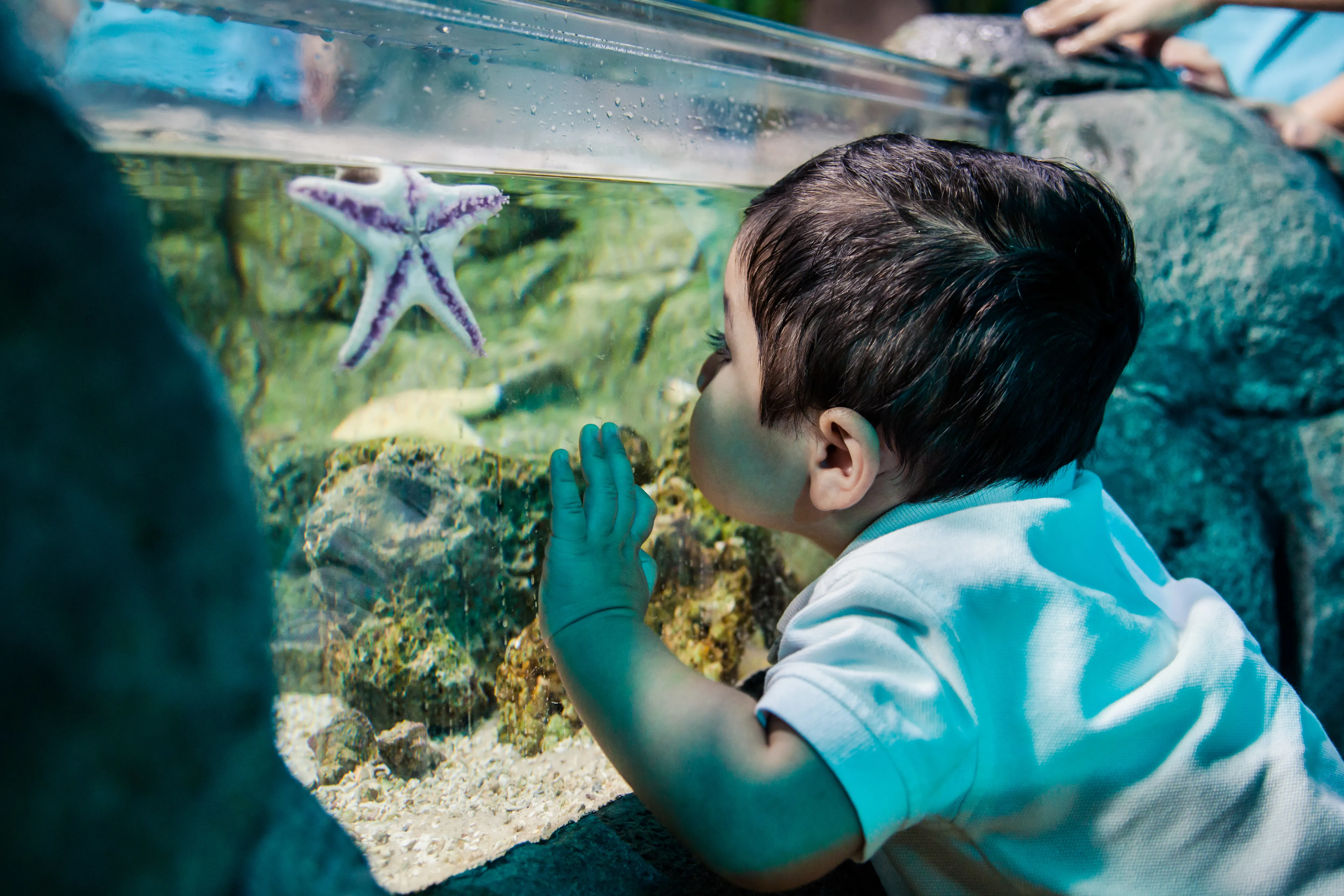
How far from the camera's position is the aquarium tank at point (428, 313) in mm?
1230

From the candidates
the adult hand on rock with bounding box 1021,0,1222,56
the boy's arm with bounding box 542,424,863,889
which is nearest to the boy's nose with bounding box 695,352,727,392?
the boy's arm with bounding box 542,424,863,889

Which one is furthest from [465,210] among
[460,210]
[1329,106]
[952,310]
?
[1329,106]

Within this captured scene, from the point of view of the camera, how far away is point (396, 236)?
1.32 meters

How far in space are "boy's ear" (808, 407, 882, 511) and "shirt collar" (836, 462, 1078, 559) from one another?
57mm

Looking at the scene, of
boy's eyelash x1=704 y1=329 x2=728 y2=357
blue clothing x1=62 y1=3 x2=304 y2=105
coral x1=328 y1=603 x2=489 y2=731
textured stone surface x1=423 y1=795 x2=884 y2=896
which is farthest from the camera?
boy's eyelash x1=704 y1=329 x2=728 y2=357

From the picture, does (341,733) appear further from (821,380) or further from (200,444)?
(821,380)

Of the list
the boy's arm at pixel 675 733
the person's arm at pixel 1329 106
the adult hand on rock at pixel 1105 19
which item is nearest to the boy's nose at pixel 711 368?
the boy's arm at pixel 675 733

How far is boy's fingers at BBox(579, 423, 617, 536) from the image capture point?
1.35 metres

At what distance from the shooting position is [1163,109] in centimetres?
256

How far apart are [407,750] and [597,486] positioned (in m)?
0.59

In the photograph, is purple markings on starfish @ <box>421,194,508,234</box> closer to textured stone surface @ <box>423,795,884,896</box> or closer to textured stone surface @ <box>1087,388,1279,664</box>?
textured stone surface @ <box>423,795,884,896</box>

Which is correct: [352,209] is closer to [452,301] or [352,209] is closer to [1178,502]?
[452,301]

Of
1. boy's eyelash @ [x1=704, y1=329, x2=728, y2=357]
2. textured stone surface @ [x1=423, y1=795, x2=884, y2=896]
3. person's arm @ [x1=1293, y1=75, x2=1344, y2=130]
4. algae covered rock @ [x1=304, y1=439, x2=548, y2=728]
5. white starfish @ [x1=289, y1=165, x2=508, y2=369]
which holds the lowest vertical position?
textured stone surface @ [x1=423, y1=795, x2=884, y2=896]

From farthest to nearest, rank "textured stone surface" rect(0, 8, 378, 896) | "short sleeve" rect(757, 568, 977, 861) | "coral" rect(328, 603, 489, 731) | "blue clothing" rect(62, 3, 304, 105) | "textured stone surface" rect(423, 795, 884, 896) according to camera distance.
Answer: "coral" rect(328, 603, 489, 731) → "textured stone surface" rect(423, 795, 884, 896) → "blue clothing" rect(62, 3, 304, 105) → "short sleeve" rect(757, 568, 977, 861) → "textured stone surface" rect(0, 8, 378, 896)
